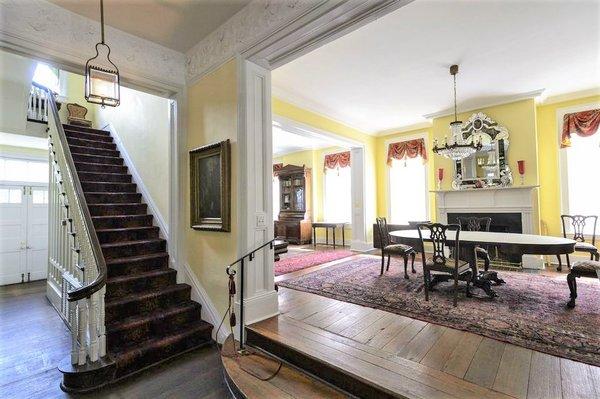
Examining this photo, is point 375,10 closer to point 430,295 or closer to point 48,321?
point 430,295

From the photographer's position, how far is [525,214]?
16.1ft

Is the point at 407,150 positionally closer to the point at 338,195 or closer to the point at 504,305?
the point at 338,195

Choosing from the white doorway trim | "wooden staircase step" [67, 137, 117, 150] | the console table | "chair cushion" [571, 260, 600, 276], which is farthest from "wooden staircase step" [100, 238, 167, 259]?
the console table

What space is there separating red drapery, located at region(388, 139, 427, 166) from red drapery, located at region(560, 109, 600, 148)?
7.75 feet

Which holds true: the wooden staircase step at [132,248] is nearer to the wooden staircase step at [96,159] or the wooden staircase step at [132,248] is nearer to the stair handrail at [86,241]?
the stair handrail at [86,241]

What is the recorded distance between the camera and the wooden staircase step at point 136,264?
9.53ft

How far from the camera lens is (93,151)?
15.4 ft

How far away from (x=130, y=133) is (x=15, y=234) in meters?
3.27

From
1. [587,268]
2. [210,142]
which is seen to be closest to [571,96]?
[587,268]

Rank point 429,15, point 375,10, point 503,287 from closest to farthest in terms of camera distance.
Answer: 1. point 375,10
2. point 429,15
3. point 503,287

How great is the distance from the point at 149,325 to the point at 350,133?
5.30 metres

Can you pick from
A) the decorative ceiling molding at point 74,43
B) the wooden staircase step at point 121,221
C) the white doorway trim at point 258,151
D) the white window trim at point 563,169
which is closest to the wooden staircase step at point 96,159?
the wooden staircase step at point 121,221

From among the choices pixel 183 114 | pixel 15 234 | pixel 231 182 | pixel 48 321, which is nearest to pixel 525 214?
pixel 231 182

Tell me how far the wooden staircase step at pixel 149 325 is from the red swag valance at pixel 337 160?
5878mm
